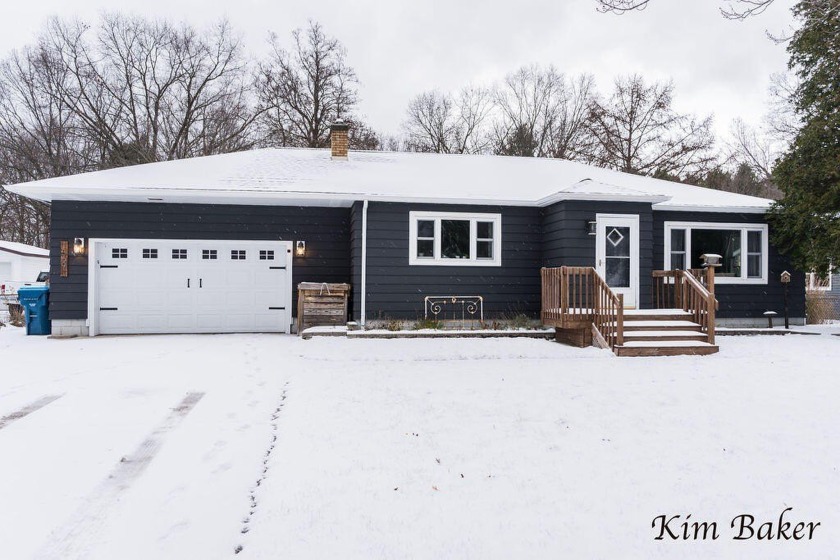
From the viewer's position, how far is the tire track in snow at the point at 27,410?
4.37 m

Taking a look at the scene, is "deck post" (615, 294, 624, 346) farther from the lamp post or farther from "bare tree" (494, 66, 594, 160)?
"bare tree" (494, 66, 594, 160)

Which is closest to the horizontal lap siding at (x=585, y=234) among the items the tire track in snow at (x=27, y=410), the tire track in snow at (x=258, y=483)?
the tire track in snow at (x=258, y=483)

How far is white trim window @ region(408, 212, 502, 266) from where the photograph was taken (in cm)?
1050

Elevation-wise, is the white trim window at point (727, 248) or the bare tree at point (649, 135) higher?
the bare tree at point (649, 135)

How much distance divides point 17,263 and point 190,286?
16495 millimetres

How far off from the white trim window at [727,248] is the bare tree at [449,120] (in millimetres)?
15338

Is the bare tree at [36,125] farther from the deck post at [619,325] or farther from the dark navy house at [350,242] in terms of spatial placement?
the deck post at [619,325]

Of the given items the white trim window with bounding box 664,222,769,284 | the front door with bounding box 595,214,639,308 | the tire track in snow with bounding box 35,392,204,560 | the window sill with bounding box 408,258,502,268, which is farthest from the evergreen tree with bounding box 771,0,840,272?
the tire track in snow with bounding box 35,392,204,560

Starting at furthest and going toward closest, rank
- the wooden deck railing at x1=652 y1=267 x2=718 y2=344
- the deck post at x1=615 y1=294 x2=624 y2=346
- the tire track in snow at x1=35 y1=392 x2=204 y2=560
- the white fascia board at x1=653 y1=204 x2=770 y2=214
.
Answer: the white fascia board at x1=653 y1=204 x2=770 y2=214 < the wooden deck railing at x1=652 y1=267 x2=718 y2=344 < the deck post at x1=615 y1=294 x2=624 y2=346 < the tire track in snow at x1=35 y1=392 x2=204 y2=560

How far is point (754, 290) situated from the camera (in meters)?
11.8

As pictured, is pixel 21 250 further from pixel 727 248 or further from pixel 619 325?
pixel 727 248

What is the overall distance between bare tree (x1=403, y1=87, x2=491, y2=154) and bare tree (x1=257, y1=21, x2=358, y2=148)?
154 inches

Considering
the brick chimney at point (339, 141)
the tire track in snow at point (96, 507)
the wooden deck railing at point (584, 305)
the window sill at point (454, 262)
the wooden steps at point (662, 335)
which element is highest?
the brick chimney at point (339, 141)

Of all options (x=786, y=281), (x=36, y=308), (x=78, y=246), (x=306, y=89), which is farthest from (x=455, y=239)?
(x=306, y=89)
